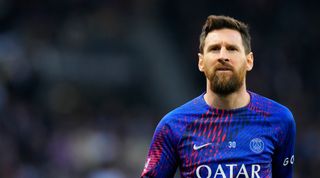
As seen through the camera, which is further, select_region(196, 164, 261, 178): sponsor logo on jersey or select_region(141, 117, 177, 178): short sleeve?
select_region(141, 117, 177, 178): short sleeve

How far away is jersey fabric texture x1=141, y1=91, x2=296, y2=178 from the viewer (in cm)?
498

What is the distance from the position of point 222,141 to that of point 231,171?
20cm

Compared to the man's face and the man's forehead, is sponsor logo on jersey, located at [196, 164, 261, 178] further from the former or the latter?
the man's forehead

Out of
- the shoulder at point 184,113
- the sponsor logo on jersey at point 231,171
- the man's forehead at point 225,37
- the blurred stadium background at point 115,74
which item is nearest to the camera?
the sponsor logo on jersey at point 231,171

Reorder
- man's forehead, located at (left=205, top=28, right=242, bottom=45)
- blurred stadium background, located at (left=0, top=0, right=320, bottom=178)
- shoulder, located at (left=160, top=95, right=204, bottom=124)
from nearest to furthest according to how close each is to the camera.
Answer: man's forehead, located at (left=205, top=28, right=242, bottom=45)
shoulder, located at (left=160, top=95, right=204, bottom=124)
blurred stadium background, located at (left=0, top=0, right=320, bottom=178)

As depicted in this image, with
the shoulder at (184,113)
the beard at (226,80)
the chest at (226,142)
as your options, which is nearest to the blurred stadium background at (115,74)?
the shoulder at (184,113)

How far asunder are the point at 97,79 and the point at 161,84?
1.00 metres

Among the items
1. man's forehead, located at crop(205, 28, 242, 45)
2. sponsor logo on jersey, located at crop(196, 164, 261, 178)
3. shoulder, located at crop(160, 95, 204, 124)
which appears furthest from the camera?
shoulder, located at crop(160, 95, 204, 124)

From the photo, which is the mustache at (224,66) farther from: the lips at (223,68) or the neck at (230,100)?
the neck at (230,100)

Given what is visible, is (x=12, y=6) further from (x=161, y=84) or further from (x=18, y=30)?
(x=161, y=84)

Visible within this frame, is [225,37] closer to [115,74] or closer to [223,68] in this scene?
[223,68]

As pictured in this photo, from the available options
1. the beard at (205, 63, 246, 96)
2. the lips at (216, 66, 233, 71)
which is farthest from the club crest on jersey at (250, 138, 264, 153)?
the lips at (216, 66, 233, 71)

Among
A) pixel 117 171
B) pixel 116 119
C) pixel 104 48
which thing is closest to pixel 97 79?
pixel 104 48

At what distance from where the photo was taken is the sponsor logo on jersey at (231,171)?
16.1 ft
